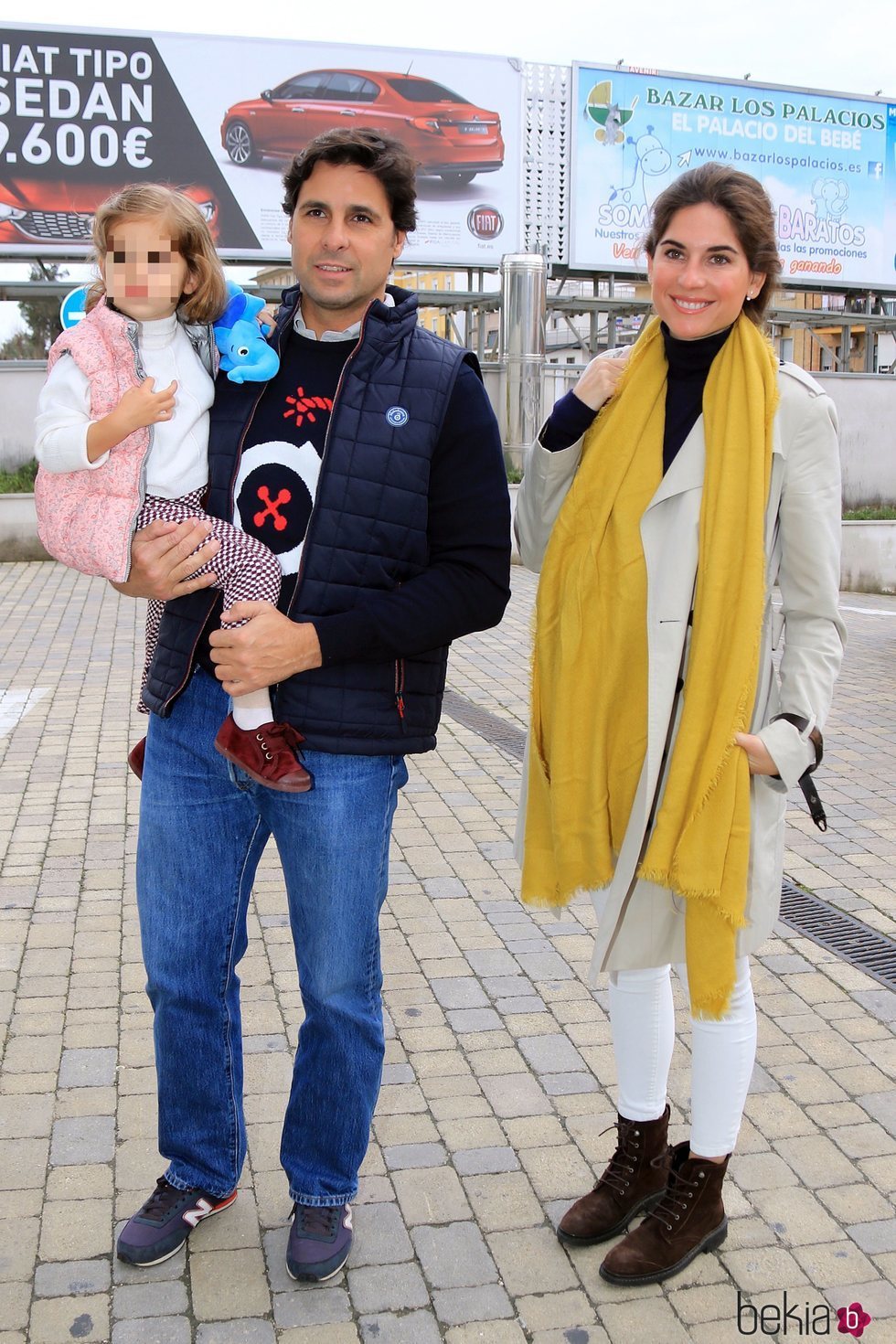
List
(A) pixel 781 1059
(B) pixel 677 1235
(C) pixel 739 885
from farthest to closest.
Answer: (A) pixel 781 1059 → (B) pixel 677 1235 → (C) pixel 739 885

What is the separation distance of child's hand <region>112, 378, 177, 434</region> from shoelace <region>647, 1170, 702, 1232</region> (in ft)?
6.08

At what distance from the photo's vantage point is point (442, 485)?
2.45m

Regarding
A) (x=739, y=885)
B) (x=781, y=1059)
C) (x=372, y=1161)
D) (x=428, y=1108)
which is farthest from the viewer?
(x=781, y=1059)

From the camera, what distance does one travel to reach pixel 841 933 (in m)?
4.47

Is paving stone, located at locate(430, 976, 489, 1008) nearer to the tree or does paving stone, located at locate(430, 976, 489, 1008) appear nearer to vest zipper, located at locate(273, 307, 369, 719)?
vest zipper, located at locate(273, 307, 369, 719)

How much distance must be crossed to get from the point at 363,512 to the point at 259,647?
12.9 inches

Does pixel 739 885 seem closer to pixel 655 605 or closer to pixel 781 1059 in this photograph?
Answer: pixel 655 605

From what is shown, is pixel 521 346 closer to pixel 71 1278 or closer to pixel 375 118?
pixel 375 118

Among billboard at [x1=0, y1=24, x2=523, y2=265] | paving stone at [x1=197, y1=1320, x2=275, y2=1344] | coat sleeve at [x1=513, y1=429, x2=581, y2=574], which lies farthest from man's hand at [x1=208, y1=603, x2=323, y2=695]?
billboard at [x1=0, y1=24, x2=523, y2=265]

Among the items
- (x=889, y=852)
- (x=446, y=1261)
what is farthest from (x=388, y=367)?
(x=889, y=852)

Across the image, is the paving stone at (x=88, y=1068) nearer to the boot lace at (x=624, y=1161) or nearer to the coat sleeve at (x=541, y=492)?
the boot lace at (x=624, y=1161)

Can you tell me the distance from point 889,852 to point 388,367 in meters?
3.76

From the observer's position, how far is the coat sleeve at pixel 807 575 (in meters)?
2.38

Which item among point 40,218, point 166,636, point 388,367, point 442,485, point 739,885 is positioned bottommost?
point 739,885
